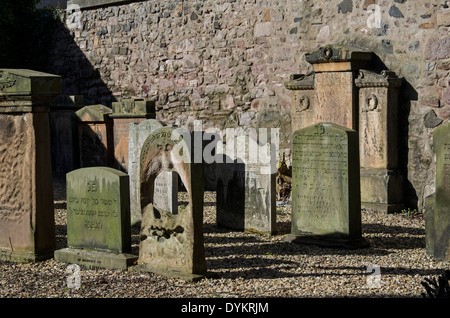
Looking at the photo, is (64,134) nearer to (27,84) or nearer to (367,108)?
(367,108)

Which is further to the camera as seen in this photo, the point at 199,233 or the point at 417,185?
the point at 417,185

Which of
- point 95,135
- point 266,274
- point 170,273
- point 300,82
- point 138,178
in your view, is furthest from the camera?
point 95,135

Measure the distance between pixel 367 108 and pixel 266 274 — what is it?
4260mm

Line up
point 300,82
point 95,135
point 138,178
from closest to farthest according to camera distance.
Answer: point 138,178 < point 300,82 < point 95,135

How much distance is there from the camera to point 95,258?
668cm

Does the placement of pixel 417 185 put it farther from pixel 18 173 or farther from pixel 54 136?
pixel 54 136

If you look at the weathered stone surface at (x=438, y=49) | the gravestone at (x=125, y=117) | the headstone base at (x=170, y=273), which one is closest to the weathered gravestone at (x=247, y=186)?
the gravestone at (x=125, y=117)

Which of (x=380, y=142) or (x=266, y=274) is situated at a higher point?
(x=380, y=142)

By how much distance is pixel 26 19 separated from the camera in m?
15.7

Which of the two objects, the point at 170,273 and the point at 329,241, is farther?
the point at 329,241

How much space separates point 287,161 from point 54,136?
452 centimetres

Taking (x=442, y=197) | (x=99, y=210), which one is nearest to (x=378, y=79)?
(x=442, y=197)

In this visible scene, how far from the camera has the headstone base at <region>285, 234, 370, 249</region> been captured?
741 centimetres

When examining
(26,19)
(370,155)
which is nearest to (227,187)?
(370,155)
